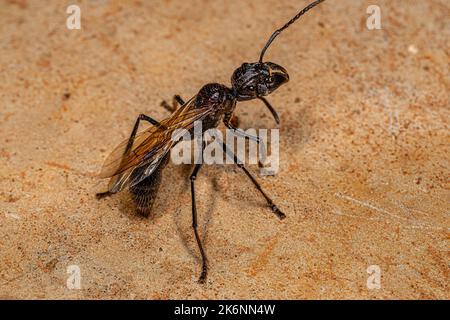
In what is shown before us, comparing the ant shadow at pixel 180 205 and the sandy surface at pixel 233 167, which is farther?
the ant shadow at pixel 180 205

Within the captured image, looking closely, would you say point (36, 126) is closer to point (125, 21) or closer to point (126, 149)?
point (126, 149)

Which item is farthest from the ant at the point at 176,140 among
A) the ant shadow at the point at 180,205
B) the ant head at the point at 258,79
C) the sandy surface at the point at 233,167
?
the sandy surface at the point at 233,167

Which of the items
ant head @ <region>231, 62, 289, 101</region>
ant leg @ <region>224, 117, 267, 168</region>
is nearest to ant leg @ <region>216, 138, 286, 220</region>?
ant leg @ <region>224, 117, 267, 168</region>

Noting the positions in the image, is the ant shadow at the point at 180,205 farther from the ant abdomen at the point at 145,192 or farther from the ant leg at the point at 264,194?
the ant leg at the point at 264,194

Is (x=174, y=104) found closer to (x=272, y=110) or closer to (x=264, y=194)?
(x=272, y=110)

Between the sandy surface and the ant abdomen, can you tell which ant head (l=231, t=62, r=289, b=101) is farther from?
the ant abdomen
